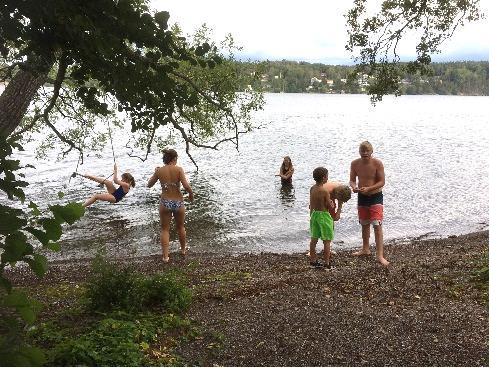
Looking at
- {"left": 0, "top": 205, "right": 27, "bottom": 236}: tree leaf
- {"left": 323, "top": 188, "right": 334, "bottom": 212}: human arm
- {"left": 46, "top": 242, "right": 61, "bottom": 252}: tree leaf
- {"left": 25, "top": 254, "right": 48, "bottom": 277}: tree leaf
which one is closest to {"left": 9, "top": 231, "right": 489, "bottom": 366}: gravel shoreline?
{"left": 323, "top": 188, "right": 334, "bottom": 212}: human arm

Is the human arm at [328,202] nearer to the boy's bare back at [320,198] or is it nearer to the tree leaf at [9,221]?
the boy's bare back at [320,198]

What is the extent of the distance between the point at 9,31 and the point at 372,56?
25.4ft

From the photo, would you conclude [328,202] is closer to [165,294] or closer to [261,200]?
[165,294]

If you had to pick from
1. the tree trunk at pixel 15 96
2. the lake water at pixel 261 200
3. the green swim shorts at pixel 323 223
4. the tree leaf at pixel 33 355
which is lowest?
the lake water at pixel 261 200

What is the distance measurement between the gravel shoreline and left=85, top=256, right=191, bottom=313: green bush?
326 millimetres

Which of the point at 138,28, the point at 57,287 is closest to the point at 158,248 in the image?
the point at 57,287

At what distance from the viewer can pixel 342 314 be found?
21.0 feet

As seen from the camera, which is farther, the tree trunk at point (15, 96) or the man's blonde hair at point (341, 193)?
the man's blonde hair at point (341, 193)

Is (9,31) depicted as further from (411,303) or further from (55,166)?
(55,166)

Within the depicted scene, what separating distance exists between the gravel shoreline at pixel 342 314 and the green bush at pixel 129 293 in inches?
12.8

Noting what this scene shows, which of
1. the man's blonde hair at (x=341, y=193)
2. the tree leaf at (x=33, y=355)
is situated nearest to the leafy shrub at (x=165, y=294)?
the man's blonde hair at (x=341, y=193)

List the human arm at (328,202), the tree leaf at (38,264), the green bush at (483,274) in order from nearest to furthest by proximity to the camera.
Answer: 1. the tree leaf at (38,264)
2. the green bush at (483,274)
3. the human arm at (328,202)

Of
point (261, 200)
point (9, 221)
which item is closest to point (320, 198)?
point (9, 221)

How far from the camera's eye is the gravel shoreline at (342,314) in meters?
5.32
